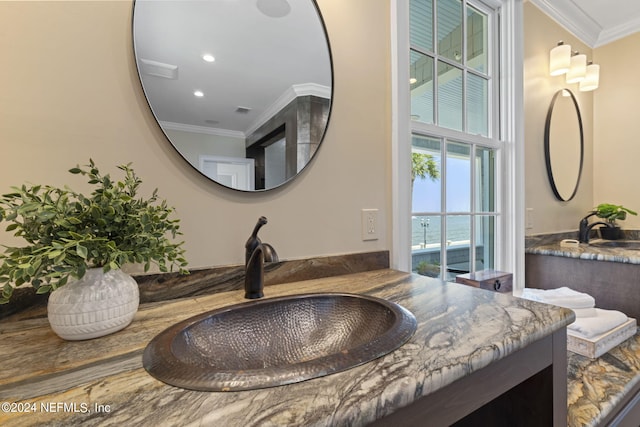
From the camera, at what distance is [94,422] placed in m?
0.32

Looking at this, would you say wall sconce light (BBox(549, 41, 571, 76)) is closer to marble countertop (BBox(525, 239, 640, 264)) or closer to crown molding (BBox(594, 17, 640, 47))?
crown molding (BBox(594, 17, 640, 47))

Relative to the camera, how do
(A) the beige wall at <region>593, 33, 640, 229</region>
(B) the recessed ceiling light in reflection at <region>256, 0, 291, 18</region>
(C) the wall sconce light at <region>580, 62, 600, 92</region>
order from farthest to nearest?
1. (A) the beige wall at <region>593, 33, 640, 229</region>
2. (C) the wall sconce light at <region>580, 62, 600, 92</region>
3. (B) the recessed ceiling light in reflection at <region>256, 0, 291, 18</region>

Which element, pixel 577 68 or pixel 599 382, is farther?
pixel 577 68

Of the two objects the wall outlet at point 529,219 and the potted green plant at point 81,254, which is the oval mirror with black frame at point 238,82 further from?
the wall outlet at point 529,219

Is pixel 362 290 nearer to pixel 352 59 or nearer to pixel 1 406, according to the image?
pixel 1 406

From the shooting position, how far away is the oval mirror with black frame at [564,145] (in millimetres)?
1900

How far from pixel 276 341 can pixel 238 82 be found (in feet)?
2.36

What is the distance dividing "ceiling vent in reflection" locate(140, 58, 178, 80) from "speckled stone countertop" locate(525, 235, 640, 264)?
1942 millimetres

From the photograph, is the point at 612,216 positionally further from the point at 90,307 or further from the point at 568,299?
the point at 90,307

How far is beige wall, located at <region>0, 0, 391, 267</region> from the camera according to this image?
2.08 feet

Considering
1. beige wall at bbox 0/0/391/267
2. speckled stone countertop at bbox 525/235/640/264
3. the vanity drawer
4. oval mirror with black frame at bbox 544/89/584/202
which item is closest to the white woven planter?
beige wall at bbox 0/0/391/267

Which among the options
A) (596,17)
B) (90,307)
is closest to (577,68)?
(596,17)

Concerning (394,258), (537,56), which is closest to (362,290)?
(394,258)

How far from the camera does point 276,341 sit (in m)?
0.67
